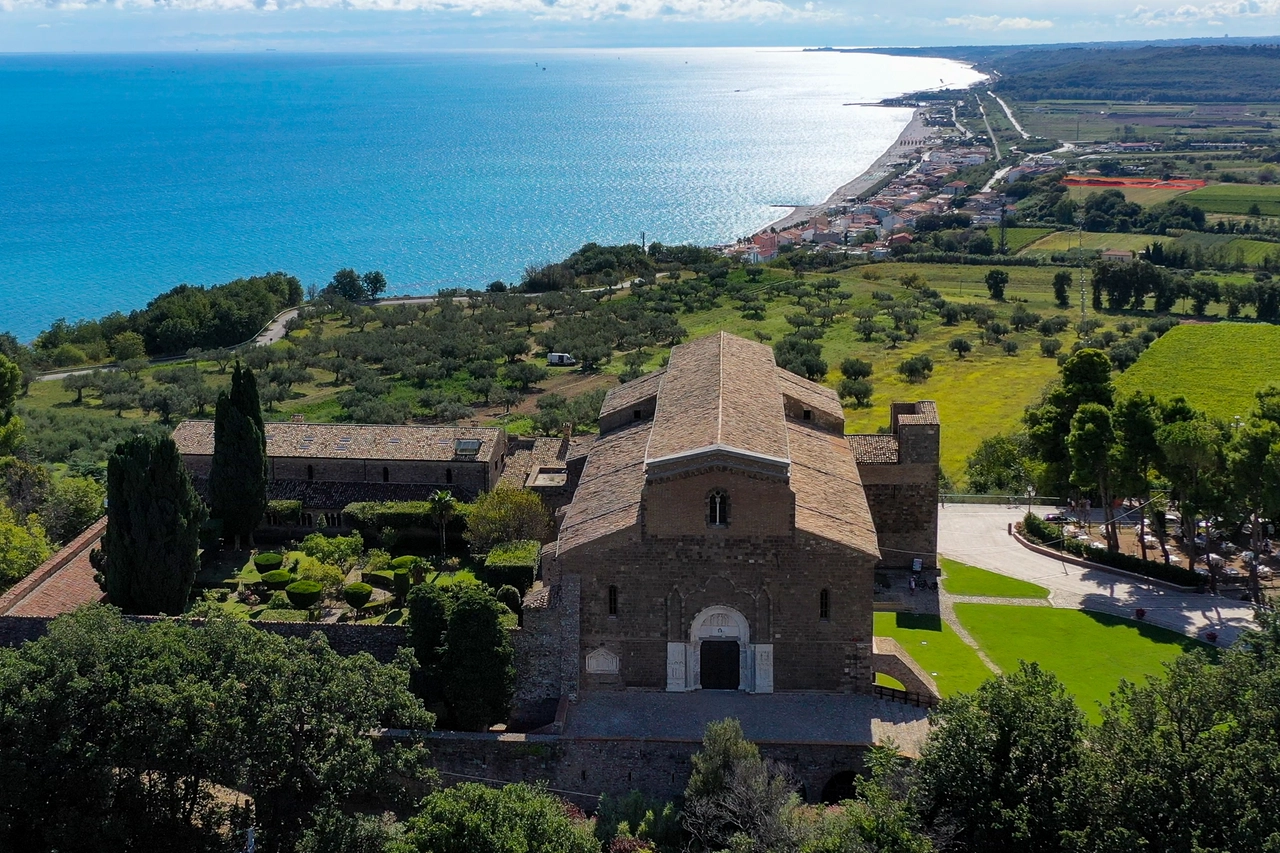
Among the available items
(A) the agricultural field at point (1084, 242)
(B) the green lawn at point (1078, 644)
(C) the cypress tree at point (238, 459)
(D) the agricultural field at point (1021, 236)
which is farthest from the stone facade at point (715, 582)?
(D) the agricultural field at point (1021, 236)

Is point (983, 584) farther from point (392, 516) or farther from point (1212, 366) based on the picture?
point (1212, 366)

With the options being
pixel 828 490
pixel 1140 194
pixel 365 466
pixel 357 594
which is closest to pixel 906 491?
pixel 828 490

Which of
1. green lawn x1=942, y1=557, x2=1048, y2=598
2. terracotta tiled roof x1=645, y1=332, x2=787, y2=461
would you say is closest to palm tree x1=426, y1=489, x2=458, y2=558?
terracotta tiled roof x1=645, y1=332, x2=787, y2=461

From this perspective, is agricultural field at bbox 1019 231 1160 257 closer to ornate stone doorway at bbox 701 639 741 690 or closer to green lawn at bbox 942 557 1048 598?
green lawn at bbox 942 557 1048 598

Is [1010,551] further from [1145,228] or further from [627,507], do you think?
[1145,228]

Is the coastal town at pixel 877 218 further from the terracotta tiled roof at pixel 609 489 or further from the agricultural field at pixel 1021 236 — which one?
the terracotta tiled roof at pixel 609 489

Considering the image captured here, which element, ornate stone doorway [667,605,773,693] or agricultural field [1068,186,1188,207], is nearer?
ornate stone doorway [667,605,773,693]
